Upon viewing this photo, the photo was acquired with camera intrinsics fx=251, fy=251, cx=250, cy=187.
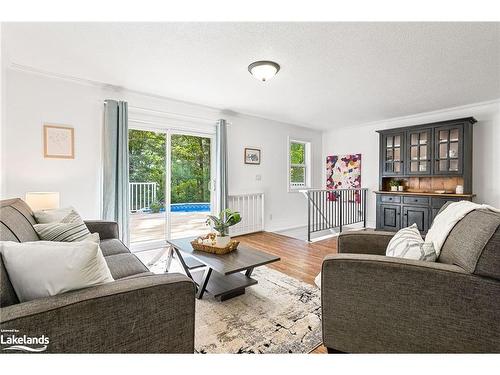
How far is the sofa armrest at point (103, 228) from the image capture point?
248 cm

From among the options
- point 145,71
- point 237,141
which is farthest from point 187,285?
point 237,141

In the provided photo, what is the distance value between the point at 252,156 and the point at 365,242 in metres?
3.20

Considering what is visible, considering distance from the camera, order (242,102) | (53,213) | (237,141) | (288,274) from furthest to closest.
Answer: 1. (237,141)
2. (242,102)
3. (288,274)
4. (53,213)

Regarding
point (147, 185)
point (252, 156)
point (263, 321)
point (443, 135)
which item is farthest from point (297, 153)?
point (263, 321)

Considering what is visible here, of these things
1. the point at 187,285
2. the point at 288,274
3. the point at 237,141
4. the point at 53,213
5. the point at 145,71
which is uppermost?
the point at 145,71

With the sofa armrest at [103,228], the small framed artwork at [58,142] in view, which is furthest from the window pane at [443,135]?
the small framed artwork at [58,142]

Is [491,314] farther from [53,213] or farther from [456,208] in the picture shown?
[53,213]

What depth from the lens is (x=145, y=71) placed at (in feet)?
9.14

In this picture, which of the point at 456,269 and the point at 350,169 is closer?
the point at 456,269

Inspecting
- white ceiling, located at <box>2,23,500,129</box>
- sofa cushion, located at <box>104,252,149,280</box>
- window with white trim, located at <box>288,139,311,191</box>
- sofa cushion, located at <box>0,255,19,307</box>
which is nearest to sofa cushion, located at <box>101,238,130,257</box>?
sofa cushion, located at <box>104,252,149,280</box>

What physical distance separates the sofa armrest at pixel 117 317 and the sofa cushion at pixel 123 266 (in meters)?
0.67
